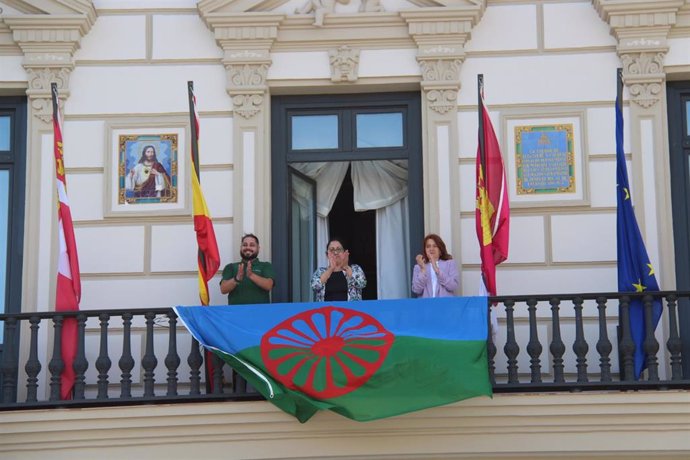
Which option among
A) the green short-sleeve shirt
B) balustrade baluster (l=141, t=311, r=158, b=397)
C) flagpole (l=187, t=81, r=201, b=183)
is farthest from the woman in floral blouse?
balustrade baluster (l=141, t=311, r=158, b=397)

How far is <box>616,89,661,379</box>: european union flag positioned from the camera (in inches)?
448

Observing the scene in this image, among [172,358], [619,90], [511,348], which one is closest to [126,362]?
[172,358]

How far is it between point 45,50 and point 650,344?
642 centimetres

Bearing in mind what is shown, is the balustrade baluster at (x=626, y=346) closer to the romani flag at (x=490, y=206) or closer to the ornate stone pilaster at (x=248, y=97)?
the romani flag at (x=490, y=206)

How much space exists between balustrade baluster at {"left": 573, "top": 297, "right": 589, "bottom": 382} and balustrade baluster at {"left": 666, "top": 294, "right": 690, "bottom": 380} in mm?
705

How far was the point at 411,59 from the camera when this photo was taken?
12727 mm

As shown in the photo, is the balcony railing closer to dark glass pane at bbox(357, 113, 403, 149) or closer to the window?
the window

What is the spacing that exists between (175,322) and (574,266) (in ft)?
12.4

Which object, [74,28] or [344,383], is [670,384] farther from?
[74,28]

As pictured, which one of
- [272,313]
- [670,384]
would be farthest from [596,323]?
[272,313]

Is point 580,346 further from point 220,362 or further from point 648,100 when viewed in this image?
point 220,362

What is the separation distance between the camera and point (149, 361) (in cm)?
1120

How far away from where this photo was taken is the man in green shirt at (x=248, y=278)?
1170 cm

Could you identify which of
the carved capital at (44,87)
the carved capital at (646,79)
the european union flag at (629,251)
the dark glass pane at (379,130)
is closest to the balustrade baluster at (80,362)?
the carved capital at (44,87)
